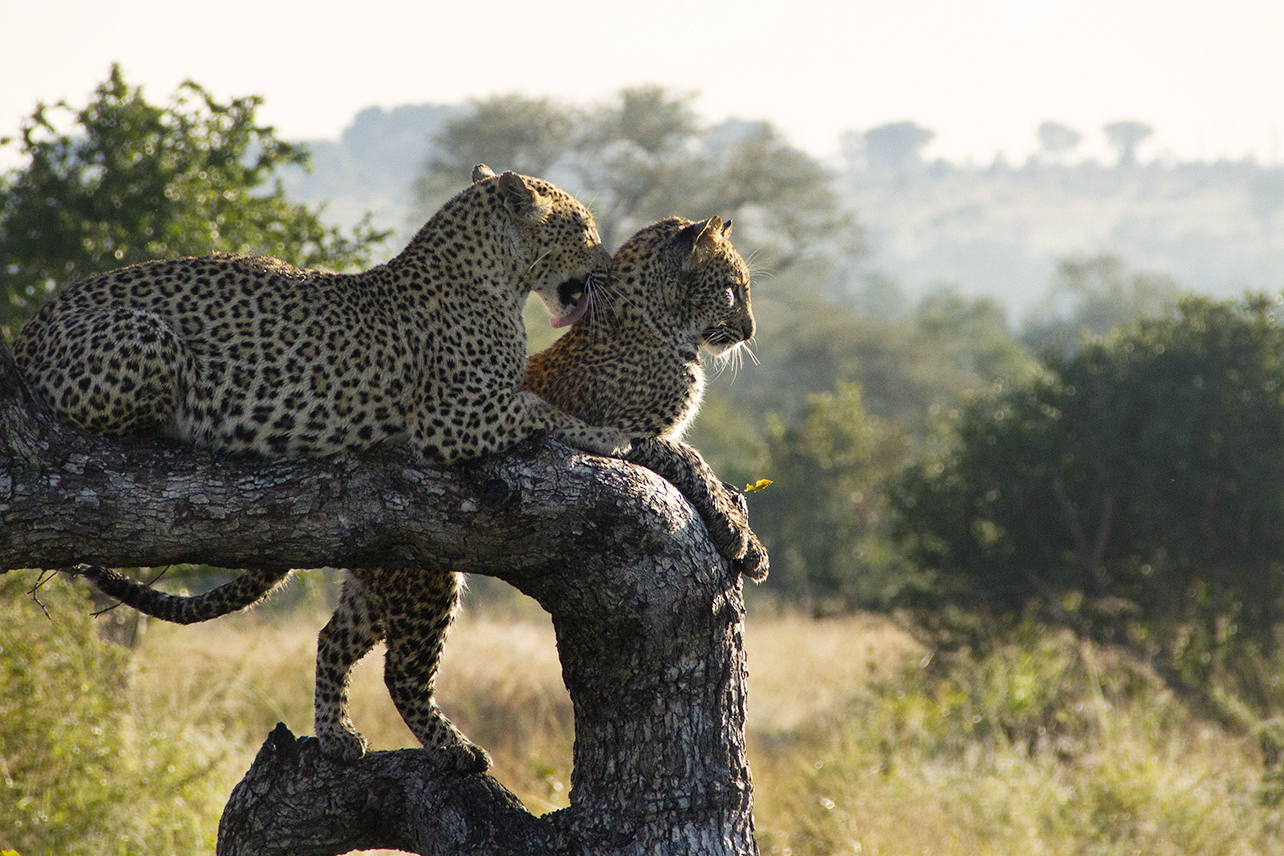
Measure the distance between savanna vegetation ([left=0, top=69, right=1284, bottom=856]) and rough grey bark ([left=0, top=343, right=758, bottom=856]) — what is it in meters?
1.83

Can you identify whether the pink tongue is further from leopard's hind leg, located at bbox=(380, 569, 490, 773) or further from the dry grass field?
the dry grass field

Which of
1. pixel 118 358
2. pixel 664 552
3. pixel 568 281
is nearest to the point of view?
pixel 118 358

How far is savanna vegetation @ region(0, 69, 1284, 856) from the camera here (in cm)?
846

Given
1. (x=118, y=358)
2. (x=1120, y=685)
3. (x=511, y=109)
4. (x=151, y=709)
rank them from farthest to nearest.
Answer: (x=511, y=109) → (x=1120, y=685) → (x=151, y=709) → (x=118, y=358)

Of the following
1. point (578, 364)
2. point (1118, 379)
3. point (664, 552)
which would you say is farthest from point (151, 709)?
point (1118, 379)

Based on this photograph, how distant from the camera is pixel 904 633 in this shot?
52.4ft

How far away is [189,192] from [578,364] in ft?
19.8

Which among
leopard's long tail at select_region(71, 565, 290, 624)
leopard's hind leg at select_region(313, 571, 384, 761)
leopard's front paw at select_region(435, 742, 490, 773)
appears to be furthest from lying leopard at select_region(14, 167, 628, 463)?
leopard's front paw at select_region(435, 742, 490, 773)

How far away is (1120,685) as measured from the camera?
1298 cm

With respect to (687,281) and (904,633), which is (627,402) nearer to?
(687,281)

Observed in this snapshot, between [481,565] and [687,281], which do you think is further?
[687,281]

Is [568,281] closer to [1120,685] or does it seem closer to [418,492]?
[418,492]

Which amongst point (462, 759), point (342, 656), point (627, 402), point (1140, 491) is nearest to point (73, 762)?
point (342, 656)

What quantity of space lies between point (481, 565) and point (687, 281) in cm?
195
